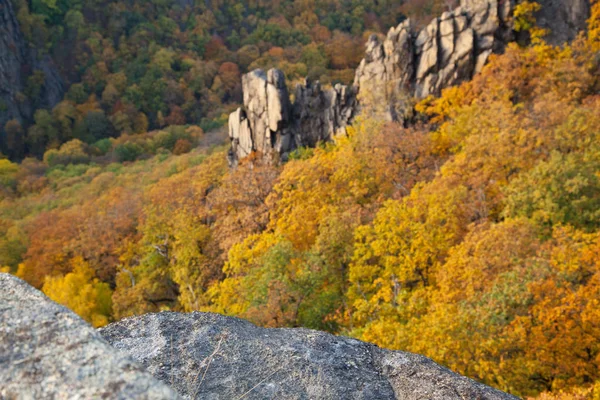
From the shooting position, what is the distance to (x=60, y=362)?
9.41 ft

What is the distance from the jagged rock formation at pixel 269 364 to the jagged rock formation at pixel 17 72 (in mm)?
123235

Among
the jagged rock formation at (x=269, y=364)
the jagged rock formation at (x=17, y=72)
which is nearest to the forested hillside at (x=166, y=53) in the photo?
the jagged rock formation at (x=17, y=72)

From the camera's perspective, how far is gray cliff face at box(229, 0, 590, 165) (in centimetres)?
4825

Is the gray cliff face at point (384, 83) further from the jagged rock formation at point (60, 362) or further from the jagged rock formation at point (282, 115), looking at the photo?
the jagged rock formation at point (60, 362)

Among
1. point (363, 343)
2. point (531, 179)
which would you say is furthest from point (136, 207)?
point (363, 343)

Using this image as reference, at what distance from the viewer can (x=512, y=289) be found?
17234mm

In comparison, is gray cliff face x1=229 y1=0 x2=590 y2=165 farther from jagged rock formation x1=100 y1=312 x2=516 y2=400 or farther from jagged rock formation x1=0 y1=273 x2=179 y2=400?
jagged rock formation x1=0 y1=273 x2=179 y2=400

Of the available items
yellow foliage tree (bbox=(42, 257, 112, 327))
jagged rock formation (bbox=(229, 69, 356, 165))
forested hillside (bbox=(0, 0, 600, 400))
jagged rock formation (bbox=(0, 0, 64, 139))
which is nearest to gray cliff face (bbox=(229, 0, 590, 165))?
jagged rock formation (bbox=(229, 69, 356, 165))

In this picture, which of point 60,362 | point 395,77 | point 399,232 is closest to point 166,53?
point 395,77

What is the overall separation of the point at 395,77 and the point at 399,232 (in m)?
28.9

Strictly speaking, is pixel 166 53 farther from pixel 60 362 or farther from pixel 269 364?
pixel 60 362

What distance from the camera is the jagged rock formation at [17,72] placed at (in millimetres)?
112438

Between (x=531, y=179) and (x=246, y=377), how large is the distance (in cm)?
2338

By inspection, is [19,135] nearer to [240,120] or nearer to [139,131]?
[139,131]
